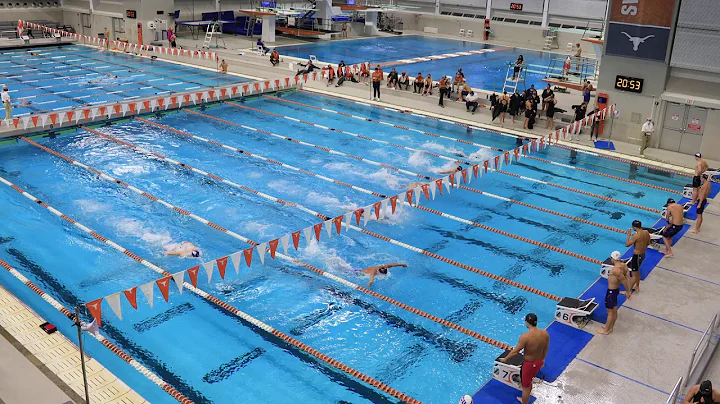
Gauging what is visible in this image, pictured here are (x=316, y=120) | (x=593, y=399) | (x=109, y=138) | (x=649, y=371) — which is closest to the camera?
(x=593, y=399)

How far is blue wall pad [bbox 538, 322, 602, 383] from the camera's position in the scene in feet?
24.7

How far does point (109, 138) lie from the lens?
54.9 feet

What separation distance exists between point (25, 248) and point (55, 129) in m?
7.68

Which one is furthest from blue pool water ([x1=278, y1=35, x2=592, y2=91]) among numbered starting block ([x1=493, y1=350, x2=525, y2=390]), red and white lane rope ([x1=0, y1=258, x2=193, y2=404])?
red and white lane rope ([x1=0, y1=258, x2=193, y2=404])

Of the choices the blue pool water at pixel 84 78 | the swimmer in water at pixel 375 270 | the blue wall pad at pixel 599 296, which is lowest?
the blue wall pad at pixel 599 296

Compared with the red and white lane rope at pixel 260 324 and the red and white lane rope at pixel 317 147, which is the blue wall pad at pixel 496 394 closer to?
the red and white lane rope at pixel 260 324

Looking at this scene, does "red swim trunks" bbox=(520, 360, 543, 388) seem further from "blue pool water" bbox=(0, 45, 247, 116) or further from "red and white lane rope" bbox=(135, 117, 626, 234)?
"blue pool water" bbox=(0, 45, 247, 116)

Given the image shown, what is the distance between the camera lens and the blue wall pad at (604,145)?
673 inches

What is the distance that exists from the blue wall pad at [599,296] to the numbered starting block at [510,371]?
205cm

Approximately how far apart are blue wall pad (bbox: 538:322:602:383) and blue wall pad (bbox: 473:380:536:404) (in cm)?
49

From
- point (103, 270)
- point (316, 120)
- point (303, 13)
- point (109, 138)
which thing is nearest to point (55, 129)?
point (109, 138)

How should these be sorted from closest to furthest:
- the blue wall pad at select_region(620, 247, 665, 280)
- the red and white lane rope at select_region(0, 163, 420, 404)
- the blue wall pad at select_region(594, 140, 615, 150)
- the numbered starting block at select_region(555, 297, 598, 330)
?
the red and white lane rope at select_region(0, 163, 420, 404)
the numbered starting block at select_region(555, 297, 598, 330)
the blue wall pad at select_region(620, 247, 665, 280)
the blue wall pad at select_region(594, 140, 615, 150)

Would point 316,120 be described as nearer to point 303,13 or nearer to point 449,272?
point 449,272

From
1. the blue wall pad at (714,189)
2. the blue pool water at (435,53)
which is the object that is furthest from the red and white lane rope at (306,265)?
the blue pool water at (435,53)
